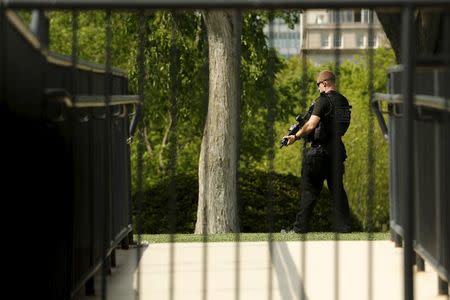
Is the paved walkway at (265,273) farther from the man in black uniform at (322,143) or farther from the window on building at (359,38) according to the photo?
the window on building at (359,38)

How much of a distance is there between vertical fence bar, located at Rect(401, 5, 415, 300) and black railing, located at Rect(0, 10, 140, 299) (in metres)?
1.13

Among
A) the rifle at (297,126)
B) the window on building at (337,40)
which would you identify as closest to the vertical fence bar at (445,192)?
the window on building at (337,40)

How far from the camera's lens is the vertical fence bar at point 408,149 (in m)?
3.97

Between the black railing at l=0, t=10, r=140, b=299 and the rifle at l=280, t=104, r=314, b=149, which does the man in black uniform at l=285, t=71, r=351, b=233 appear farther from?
the black railing at l=0, t=10, r=140, b=299

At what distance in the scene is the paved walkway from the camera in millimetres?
6180

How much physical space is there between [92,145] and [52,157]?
1138 millimetres

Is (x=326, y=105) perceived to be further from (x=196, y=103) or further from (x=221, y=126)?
(x=196, y=103)

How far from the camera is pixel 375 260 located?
738 centimetres

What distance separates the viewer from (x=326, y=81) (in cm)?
988

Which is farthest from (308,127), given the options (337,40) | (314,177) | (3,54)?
(3,54)

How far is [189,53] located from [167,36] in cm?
52

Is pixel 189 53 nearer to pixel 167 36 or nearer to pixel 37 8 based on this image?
pixel 167 36

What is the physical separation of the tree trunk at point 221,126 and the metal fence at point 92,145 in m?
9.87

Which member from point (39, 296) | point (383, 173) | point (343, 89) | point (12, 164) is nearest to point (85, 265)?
point (39, 296)
